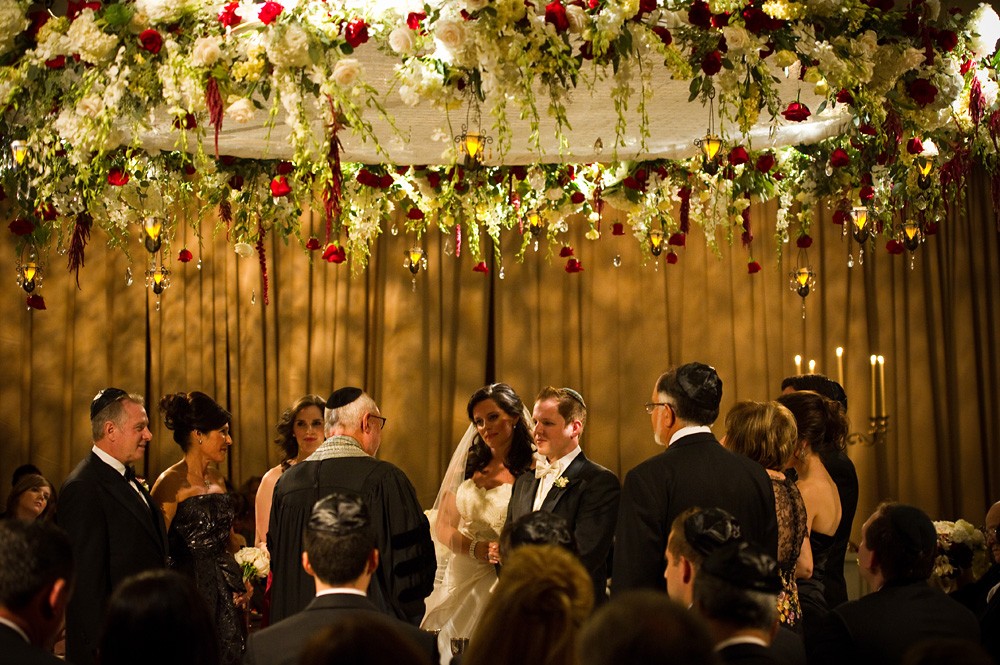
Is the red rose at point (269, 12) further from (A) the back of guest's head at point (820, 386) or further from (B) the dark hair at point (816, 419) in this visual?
(A) the back of guest's head at point (820, 386)

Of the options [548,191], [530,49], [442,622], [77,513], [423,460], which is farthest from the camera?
[423,460]

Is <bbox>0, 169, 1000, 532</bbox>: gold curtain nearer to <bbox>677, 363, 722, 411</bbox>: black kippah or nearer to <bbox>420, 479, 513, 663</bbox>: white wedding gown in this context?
<bbox>420, 479, 513, 663</bbox>: white wedding gown

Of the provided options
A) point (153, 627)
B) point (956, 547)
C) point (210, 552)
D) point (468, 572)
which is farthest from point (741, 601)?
A: point (956, 547)

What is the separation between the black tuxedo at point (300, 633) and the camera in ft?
10.0

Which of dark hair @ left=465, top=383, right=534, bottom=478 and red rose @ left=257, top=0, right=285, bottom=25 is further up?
red rose @ left=257, top=0, right=285, bottom=25

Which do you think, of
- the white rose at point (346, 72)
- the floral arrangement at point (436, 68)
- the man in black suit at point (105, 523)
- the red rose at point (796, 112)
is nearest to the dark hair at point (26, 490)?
the man in black suit at point (105, 523)

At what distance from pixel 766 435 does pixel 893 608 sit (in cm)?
120

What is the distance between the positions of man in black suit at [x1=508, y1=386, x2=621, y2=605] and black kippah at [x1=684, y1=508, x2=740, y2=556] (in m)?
1.69

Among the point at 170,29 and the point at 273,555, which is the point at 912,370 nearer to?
the point at 273,555

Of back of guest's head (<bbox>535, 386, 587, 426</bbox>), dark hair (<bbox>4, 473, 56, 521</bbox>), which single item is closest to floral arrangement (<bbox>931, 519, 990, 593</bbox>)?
back of guest's head (<bbox>535, 386, 587, 426</bbox>)

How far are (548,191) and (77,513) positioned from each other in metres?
3.02

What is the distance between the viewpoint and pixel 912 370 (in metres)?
9.16

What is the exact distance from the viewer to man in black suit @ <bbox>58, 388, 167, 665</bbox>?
4867 mm

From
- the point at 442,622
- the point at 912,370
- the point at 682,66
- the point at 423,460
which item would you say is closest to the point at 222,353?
the point at 423,460
